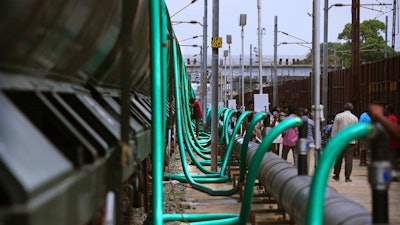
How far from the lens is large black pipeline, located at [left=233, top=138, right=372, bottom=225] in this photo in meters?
4.76

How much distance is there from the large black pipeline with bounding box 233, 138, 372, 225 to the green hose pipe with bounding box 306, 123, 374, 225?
574 mm

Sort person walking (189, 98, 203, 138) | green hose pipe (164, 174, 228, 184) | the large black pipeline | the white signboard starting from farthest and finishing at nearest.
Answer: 1. person walking (189, 98, 203, 138)
2. the white signboard
3. green hose pipe (164, 174, 228, 184)
4. the large black pipeline

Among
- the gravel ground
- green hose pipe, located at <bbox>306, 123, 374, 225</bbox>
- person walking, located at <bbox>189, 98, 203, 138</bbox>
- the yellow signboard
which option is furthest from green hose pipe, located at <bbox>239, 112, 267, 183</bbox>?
person walking, located at <bbox>189, 98, 203, 138</bbox>

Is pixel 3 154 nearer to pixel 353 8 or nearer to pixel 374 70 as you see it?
pixel 374 70

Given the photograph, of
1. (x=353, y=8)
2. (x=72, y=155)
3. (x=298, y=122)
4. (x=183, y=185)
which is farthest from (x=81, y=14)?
(x=353, y=8)

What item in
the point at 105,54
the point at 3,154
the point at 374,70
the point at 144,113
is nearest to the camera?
the point at 3,154

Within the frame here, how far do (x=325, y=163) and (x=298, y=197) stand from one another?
7.58 feet

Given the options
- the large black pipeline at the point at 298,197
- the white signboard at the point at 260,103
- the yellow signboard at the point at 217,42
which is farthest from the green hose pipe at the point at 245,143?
the white signboard at the point at 260,103

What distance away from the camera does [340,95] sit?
26.2m

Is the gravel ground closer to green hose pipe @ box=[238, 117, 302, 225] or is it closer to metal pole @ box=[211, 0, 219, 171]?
metal pole @ box=[211, 0, 219, 171]

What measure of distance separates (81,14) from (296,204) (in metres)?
3.26

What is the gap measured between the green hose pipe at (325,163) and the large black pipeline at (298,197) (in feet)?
1.88

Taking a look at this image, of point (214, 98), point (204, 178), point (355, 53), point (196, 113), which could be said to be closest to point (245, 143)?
point (204, 178)

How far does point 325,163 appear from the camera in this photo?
3.90 m
